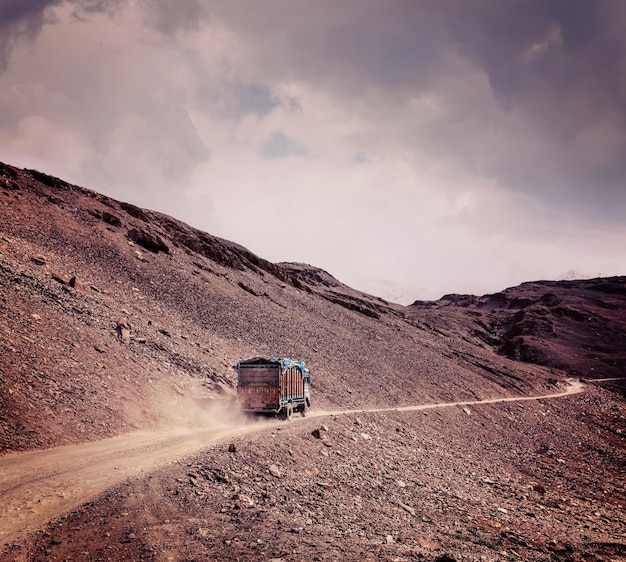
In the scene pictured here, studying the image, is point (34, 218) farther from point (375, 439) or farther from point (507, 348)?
point (507, 348)

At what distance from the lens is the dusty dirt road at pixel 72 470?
33.9 ft

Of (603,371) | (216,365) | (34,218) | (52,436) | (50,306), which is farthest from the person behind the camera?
(603,371)

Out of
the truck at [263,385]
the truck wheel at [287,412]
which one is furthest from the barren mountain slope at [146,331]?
the truck wheel at [287,412]

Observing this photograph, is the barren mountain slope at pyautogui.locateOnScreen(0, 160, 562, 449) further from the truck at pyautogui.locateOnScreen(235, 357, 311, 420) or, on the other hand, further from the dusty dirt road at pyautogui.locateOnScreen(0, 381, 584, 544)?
the truck at pyautogui.locateOnScreen(235, 357, 311, 420)

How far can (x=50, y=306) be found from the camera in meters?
23.8

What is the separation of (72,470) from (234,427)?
9519 mm

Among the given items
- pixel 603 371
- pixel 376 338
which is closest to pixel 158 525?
pixel 376 338

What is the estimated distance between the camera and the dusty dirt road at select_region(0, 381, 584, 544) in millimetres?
10336

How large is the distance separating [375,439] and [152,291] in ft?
81.2

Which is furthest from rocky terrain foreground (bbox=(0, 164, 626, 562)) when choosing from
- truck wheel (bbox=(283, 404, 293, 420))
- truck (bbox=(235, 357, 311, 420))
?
truck wheel (bbox=(283, 404, 293, 420))

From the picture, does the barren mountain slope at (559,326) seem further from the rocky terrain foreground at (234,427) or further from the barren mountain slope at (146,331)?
the rocky terrain foreground at (234,427)

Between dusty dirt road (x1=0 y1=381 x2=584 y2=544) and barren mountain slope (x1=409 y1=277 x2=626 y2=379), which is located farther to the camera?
barren mountain slope (x1=409 y1=277 x2=626 y2=379)

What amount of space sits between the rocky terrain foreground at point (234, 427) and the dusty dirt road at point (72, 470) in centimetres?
11

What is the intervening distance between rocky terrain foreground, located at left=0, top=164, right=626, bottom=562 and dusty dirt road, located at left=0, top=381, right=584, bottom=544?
0.11 meters
